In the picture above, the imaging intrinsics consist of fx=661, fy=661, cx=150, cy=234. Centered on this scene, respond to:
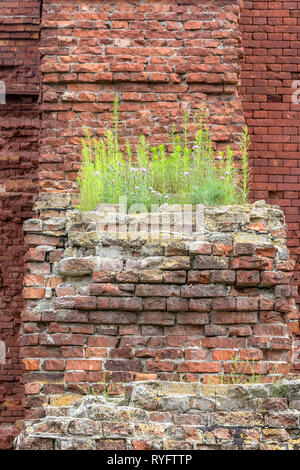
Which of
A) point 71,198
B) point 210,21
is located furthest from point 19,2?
point 71,198

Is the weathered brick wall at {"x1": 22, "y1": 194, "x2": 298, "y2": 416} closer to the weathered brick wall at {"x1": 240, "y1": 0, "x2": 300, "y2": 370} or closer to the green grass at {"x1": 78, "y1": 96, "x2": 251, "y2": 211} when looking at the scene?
the green grass at {"x1": 78, "y1": 96, "x2": 251, "y2": 211}

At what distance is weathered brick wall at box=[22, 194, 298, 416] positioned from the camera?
149 inches

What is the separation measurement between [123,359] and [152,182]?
1.24m

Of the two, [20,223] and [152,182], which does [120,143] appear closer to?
[152,182]

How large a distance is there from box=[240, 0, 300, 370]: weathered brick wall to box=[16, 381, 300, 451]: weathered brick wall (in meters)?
3.66

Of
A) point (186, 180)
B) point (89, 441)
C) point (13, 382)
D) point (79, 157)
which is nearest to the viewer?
point (89, 441)

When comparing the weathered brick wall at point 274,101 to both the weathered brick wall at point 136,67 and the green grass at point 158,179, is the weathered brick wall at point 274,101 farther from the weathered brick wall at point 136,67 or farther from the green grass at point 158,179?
the green grass at point 158,179

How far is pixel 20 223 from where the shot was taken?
7301mm

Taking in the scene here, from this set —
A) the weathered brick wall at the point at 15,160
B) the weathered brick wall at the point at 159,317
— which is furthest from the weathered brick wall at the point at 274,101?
the weathered brick wall at the point at 159,317

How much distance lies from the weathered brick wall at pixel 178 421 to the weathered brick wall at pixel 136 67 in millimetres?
2386

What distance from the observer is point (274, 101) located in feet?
23.3

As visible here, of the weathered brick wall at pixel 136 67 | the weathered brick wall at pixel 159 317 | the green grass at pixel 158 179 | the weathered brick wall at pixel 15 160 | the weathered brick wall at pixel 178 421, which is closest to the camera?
the weathered brick wall at pixel 178 421

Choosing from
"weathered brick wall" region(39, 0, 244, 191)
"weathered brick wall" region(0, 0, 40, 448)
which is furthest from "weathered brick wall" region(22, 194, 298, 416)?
"weathered brick wall" region(0, 0, 40, 448)

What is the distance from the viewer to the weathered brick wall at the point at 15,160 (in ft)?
23.4
